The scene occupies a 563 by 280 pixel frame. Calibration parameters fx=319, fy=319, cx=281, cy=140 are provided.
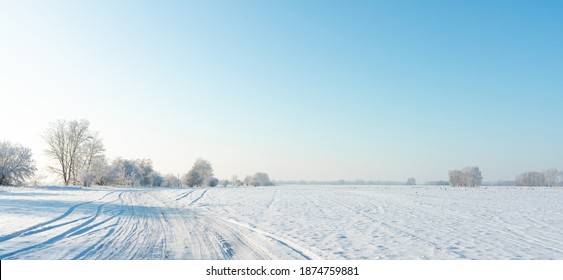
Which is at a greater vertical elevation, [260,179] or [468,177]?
[468,177]

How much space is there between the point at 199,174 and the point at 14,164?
54847 mm

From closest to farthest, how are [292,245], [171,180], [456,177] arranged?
[292,245] < [171,180] < [456,177]

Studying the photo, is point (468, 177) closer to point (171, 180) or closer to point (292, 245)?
point (171, 180)

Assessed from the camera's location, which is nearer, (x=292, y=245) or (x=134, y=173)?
(x=292, y=245)

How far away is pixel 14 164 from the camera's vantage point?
5272cm

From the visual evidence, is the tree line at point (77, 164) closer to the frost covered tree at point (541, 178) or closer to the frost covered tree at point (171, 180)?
the frost covered tree at point (171, 180)

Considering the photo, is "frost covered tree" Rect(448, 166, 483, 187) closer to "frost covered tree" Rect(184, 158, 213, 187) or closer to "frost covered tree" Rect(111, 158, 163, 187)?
"frost covered tree" Rect(184, 158, 213, 187)

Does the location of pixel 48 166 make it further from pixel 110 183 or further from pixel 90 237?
pixel 90 237

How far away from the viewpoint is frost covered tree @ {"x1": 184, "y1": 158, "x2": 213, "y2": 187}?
4064 inches

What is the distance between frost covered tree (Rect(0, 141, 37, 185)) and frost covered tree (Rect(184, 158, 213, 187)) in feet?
161

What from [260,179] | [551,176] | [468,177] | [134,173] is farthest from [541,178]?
[134,173]

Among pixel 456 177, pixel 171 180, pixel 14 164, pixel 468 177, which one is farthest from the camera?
pixel 456 177

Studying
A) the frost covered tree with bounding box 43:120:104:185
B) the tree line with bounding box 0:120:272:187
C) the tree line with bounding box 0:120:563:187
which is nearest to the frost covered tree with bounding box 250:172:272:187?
the tree line with bounding box 0:120:563:187

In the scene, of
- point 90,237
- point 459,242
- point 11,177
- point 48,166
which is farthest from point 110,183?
point 459,242
